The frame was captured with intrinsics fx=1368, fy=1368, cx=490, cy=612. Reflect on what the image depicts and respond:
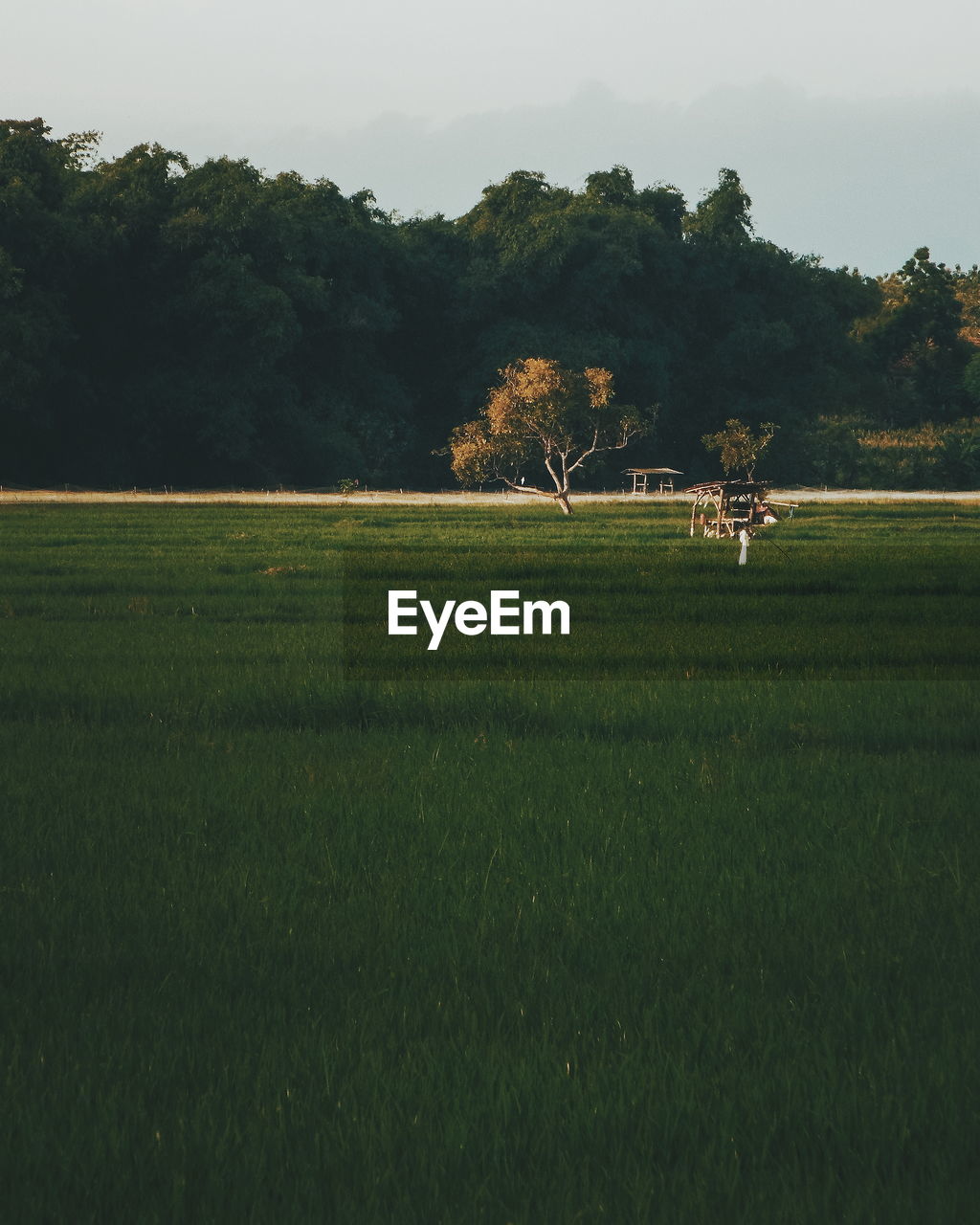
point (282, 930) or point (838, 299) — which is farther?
point (838, 299)

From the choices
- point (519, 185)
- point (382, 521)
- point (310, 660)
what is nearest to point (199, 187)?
point (519, 185)

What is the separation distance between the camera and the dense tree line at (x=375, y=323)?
165 ft

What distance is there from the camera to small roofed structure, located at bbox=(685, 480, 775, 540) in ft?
96.8

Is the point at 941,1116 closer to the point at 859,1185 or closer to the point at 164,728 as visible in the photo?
the point at 859,1185

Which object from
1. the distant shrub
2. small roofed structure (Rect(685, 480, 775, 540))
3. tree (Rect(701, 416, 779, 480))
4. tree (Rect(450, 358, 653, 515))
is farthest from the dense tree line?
small roofed structure (Rect(685, 480, 775, 540))

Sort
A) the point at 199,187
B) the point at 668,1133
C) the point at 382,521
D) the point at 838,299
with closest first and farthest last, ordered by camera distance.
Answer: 1. the point at 668,1133
2. the point at 382,521
3. the point at 199,187
4. the point at 838,299

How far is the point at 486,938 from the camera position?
15.6 ft

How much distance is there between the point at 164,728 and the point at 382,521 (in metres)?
25.1

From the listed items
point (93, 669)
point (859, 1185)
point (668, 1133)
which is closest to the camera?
point (859, 1185)

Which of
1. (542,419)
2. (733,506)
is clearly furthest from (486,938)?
(542,419)

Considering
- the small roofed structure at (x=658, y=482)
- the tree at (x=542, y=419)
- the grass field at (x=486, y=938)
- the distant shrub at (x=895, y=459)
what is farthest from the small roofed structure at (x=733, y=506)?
the distant shrub at (x=895, y=459)

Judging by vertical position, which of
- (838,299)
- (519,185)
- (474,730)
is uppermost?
(519,185)

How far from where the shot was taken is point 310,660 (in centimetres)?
1175

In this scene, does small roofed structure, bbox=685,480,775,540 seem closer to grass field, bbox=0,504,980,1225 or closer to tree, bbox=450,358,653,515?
tree, bbox=450,358,653,515
